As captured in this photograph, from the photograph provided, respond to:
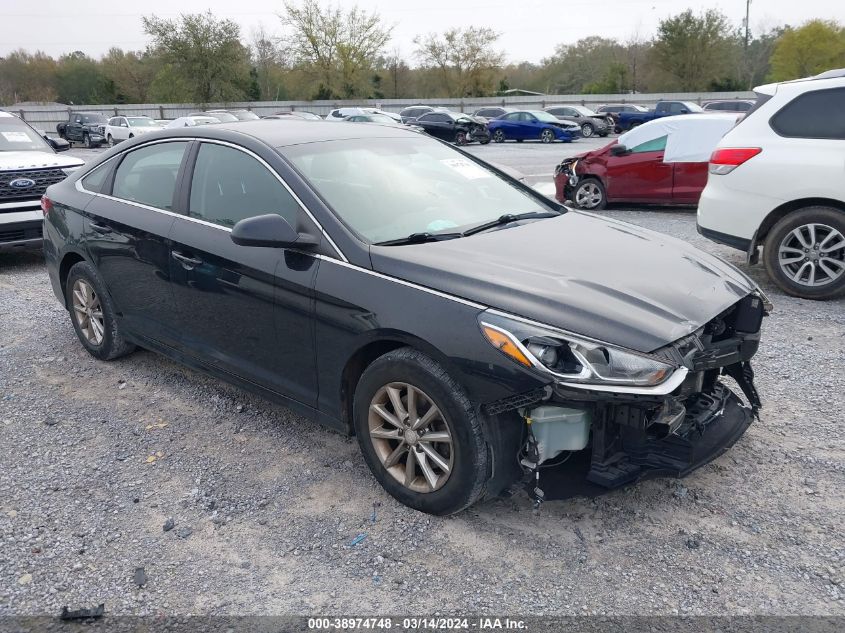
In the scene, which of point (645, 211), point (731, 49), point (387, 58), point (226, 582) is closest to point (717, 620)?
point (226, 582)

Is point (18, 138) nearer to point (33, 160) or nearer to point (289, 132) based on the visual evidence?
point (33, 160)

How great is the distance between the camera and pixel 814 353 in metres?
4.98

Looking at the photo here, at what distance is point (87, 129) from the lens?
3509 centimetres

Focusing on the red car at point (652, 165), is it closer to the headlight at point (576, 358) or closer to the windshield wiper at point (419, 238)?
the windshield wiper at point (419, 238)

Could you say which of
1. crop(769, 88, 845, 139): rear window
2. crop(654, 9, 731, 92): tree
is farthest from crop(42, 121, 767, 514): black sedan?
crop(654, 9, 731, 92): tree

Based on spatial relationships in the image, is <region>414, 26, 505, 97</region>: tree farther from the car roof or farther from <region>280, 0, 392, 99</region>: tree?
the car roof

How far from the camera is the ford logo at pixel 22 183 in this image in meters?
7.95

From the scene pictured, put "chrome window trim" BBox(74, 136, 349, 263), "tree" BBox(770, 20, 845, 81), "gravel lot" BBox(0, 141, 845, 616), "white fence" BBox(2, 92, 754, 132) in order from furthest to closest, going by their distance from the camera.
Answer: "tree" BBox(770, 20, 845, 81) < "white fence" BBox(2, 92, 754, 132) < "chrome window trim" BBox(74, 136, 349, 263) < "gravel lot" BBox(0, 141, 845, 616)

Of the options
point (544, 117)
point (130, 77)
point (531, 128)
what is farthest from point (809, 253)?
point (130, 77)

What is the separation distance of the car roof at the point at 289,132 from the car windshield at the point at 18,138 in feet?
19.5

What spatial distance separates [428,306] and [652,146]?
29.2ft

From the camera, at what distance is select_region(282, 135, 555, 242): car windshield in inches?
138

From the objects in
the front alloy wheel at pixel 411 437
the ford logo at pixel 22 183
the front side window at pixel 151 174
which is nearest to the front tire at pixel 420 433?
the front alloy wheel at pixel 411 437

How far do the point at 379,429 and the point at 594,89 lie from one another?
64132 millimetres
